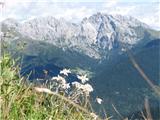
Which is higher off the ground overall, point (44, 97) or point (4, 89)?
point (4, 89)

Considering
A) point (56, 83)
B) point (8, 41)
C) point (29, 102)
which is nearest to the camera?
point (29, 102)

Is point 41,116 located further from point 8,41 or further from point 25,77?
point 8,41

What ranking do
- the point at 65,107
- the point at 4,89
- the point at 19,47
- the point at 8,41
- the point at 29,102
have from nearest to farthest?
the point at 4,89, the point at 29,102, the point at 65,107, the point at 19,47, the point at 8,41

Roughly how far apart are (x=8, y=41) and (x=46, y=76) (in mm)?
1276

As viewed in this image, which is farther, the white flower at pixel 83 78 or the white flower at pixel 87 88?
the white flower at pixel 83 78

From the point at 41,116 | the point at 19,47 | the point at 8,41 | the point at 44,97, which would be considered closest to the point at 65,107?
the point at 44,97

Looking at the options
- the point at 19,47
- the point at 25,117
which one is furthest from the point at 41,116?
the point at 19,47

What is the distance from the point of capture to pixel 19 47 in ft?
25.3

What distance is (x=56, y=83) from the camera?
7219mm

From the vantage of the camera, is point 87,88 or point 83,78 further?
point 83,78

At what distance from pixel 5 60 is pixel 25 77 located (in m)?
0.63

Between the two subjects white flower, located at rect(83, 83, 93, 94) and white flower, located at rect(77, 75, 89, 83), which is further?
white flower, located at rect(77, 75, 89, 83)

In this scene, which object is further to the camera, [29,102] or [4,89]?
[29,102]

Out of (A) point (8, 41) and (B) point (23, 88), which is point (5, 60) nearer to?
(B) point (23, 88)
